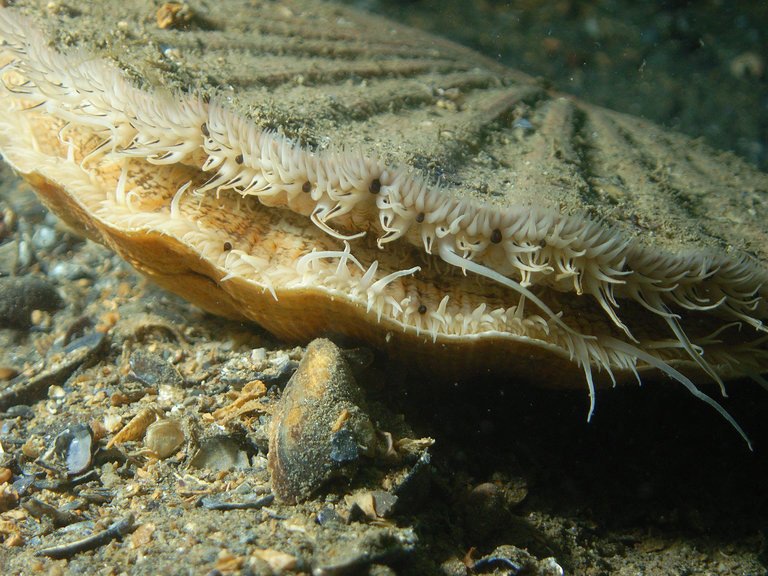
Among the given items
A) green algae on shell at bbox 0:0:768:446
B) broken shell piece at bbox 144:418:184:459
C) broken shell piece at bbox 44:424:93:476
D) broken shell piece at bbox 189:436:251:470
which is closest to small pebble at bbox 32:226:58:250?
green algae on shell at bbox 0:0:768:446

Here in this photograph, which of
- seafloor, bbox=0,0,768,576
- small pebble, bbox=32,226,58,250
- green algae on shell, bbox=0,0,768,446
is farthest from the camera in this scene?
small pebble, bbox=32,226,58,250

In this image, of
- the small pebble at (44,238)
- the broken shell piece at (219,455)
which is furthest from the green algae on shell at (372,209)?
the small pebble at (44,238)

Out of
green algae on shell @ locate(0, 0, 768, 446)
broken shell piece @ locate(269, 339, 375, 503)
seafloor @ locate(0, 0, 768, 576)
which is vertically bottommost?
seafloor @ locate(0, 0, 768, 576)

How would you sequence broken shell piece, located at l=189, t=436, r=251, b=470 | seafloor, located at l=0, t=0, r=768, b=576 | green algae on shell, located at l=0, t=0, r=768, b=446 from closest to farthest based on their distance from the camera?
seafloor, located at l=0, t=0, r=768, b=576, green algae on shell, located at l=0, t=0, r=768, b=446, broken shell piece, located at l=189, t=436, r=251, b=470

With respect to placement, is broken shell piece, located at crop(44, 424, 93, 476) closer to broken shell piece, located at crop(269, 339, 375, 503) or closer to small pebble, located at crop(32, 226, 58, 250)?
broken shell piece, located at crop(269, 339, 375, 503)

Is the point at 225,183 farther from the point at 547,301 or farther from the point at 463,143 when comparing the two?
the point at 547,301
